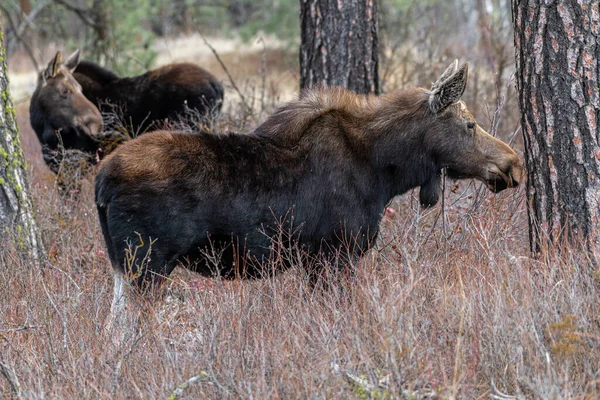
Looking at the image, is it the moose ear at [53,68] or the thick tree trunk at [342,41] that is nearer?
the thick tree trunk at [342,41]

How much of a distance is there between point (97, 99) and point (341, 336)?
283 inches

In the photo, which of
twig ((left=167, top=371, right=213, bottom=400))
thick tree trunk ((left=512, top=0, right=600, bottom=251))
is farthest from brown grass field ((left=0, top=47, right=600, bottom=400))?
thick tree trunk ((left=512, top=0, right=600, bottom=251))

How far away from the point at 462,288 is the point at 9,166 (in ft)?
14.0

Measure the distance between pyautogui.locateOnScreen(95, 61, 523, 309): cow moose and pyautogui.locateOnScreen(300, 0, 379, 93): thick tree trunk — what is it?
2702 mm

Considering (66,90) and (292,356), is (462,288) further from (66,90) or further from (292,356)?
(66,90)

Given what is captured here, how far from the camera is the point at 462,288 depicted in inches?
178

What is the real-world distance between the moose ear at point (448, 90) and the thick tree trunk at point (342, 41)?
2.96 metres

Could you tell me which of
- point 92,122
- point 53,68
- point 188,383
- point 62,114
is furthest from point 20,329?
point 53,68

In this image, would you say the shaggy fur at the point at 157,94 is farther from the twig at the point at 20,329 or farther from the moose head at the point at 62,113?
the twig at the point at 20,329

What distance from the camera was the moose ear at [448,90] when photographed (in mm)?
5590

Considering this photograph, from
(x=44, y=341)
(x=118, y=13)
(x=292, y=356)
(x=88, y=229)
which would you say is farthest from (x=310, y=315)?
(x=118, y=13)

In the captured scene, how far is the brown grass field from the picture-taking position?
3.96 metres

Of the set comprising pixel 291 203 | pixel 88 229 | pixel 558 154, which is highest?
pixel 558 154

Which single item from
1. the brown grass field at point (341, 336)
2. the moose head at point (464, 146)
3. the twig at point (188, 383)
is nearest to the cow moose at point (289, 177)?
the moose head at point (464, 146)
